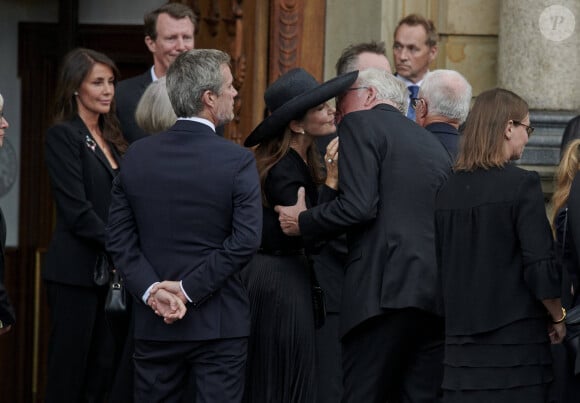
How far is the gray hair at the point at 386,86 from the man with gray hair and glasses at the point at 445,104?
141mm

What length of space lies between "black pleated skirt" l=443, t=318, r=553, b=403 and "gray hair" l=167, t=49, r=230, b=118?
138cm

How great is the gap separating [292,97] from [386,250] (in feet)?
3.12

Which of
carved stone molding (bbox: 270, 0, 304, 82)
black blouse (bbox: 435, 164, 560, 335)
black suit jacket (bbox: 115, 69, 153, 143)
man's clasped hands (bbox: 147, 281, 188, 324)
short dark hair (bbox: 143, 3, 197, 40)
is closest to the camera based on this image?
black blouse (bbox: 435, 164, 560, 335)

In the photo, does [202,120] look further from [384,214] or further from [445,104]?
[445,104]

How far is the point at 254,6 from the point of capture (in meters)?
9.05

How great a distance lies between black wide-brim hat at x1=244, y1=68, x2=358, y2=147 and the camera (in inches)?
257

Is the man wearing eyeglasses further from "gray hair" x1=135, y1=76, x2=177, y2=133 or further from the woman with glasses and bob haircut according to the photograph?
the woman with glasses and bob haircut

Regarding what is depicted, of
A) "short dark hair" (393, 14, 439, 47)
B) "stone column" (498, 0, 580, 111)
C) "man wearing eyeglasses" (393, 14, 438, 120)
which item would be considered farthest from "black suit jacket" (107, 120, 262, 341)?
"stone column" (498, 0, 580, 111)

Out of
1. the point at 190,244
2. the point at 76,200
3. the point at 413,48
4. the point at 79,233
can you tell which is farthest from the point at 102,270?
the point at 413,48

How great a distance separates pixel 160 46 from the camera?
328 inches

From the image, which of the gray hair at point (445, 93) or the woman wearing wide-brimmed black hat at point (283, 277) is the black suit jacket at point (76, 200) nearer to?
the woman wearing wide-brimmed black hat at point (283, 277)

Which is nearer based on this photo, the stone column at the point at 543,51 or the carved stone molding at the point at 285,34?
the stone column at the point at 543,51

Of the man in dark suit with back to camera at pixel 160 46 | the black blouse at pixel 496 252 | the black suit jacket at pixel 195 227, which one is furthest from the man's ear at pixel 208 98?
the man in dark suit with back to camera at pixel 160 46

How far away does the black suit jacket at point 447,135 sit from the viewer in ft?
21.8
